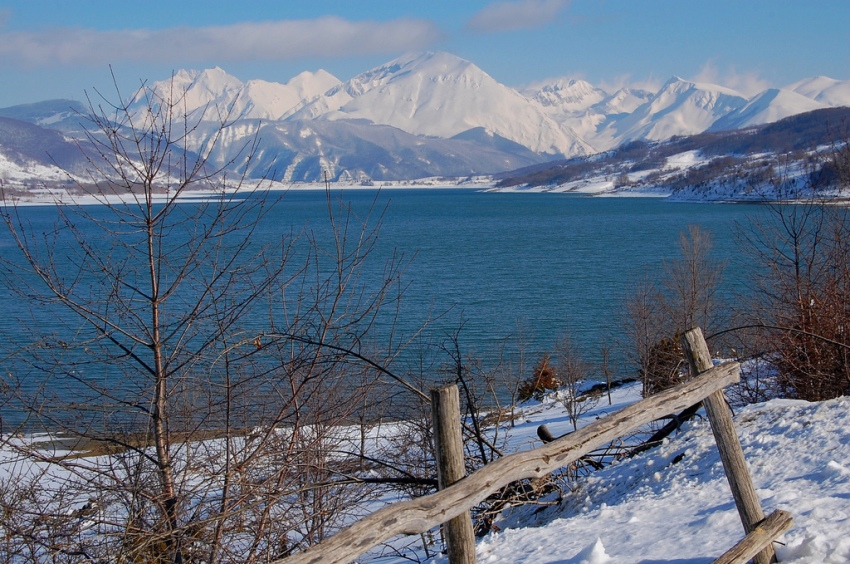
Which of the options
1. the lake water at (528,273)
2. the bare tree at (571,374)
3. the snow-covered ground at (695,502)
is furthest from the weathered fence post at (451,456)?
the bare tree at (571,374)

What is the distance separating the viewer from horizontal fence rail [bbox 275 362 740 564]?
3.26m

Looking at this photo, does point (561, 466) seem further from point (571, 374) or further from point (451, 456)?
point (571, 374)

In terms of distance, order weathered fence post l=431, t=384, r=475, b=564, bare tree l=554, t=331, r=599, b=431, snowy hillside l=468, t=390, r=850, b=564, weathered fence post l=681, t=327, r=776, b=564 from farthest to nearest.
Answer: bare tree l=554, t=331, r=599, b=431, snowy hillside l=468, t=390, r=850, b=564, weathered fence post l=681, t=327, r=776, b=564, weathered fence post l=431, t=384, r=475, b=564

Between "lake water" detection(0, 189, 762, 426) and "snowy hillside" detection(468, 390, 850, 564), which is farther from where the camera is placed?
"lake water" detection(0, 189, 762, 426)

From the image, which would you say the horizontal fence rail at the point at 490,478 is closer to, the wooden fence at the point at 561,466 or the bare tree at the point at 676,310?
the wooden fence at the point at 561,466

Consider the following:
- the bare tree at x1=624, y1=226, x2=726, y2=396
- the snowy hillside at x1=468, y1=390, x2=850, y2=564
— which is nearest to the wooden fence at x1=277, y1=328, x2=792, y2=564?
the snowy hillside at x1=468, y1=390, x2=850, y2=564

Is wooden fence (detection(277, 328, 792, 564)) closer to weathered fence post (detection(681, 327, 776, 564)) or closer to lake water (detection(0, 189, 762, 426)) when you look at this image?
weathered fence post (detection(681, 327, 776, 564))

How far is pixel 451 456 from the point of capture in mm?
3938

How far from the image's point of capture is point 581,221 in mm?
103625

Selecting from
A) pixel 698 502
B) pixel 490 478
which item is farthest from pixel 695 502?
pixel 490 478

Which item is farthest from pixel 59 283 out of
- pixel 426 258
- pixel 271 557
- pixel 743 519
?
pixel 426 258

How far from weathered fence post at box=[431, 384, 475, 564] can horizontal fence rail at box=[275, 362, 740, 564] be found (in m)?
0.18

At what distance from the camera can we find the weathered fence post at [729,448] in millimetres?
4715

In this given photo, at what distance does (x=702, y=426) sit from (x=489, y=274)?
42.3 m
